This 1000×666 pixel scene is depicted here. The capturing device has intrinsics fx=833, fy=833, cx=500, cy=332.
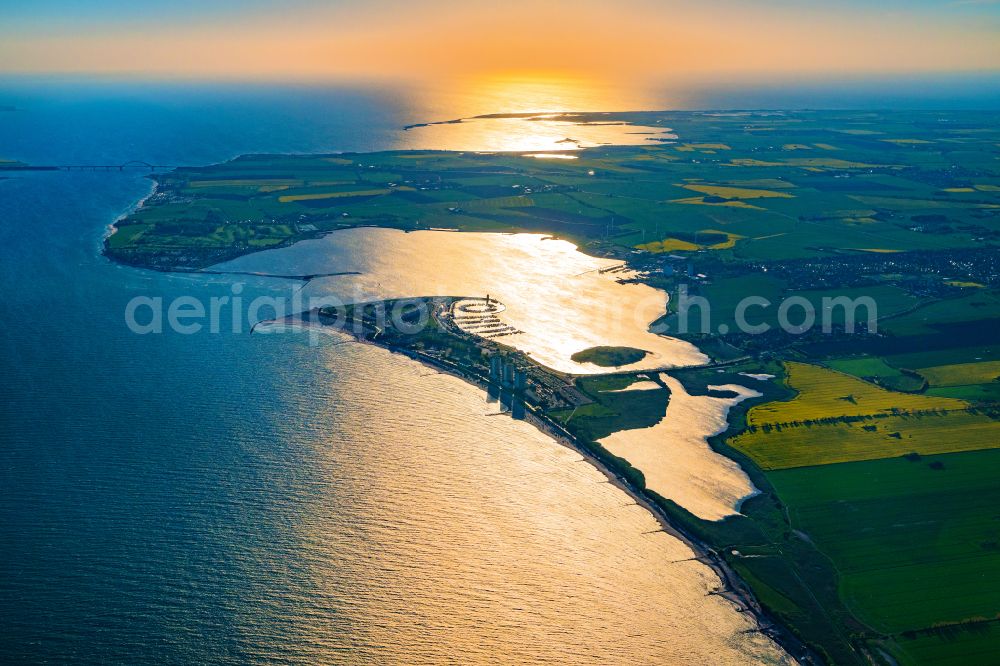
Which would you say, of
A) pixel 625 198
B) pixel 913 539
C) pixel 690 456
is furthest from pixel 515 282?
pixel 913 539

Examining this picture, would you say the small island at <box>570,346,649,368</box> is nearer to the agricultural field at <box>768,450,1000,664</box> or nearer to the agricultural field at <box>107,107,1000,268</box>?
the agricultural field at <box>768,450,1000,664</box>

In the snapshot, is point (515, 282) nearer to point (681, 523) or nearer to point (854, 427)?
point (854, 427)

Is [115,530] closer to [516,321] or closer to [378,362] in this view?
[378,362]

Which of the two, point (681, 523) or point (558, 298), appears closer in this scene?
point (681, 523)

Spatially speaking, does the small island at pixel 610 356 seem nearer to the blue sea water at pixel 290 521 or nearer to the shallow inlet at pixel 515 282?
the shallow inlet at pixel 515 282

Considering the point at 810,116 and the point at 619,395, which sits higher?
the point at 810,116

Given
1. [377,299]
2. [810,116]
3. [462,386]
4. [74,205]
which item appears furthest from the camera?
[810,116]

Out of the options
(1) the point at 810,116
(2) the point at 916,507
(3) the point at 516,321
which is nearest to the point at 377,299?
(3) the point at 516,321

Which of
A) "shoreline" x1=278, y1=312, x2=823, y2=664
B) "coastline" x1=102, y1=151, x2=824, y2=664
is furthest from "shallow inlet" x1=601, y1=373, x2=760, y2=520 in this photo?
"shoreline" x1=278, y1=312, x2=823, y2=664
